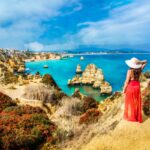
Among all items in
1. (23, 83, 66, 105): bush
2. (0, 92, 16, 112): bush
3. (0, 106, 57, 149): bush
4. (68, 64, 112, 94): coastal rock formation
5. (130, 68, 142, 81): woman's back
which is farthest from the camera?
(68, 64, 112, 94): coastal rock formation

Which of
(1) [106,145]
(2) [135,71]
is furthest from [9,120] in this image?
(2) [135,71]

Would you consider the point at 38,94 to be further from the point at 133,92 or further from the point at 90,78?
the point at 90,78

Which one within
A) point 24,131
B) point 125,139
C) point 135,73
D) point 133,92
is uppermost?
point 135,73

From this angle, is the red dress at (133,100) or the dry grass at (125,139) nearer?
the dry grass at (125,139)

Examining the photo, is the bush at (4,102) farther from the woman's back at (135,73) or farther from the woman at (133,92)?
the woman's back at (135,73)

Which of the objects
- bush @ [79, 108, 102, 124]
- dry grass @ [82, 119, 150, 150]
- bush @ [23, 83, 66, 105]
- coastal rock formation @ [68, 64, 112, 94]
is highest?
dry grass @ [82, 119, 150, 150]

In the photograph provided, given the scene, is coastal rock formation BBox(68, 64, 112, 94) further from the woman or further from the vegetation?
the woman

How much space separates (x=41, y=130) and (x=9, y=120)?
7.87ft

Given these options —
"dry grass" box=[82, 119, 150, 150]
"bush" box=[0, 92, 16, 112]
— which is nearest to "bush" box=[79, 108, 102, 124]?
"dry grass" box=[82, 119, 150, 150]

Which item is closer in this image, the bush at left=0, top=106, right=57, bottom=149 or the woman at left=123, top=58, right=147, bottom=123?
the woman at left=123, top=58, right=147, bottom=123

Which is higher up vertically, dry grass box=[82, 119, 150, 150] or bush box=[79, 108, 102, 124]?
dry grass box=[82, 119, 150, 150]

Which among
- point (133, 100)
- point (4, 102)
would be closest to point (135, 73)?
point (133, 100)

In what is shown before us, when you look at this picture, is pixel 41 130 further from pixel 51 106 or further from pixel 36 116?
pixel 51 106

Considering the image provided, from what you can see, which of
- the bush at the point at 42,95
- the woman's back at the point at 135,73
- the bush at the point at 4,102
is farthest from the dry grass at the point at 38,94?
the woman's back at the point at 135,73
